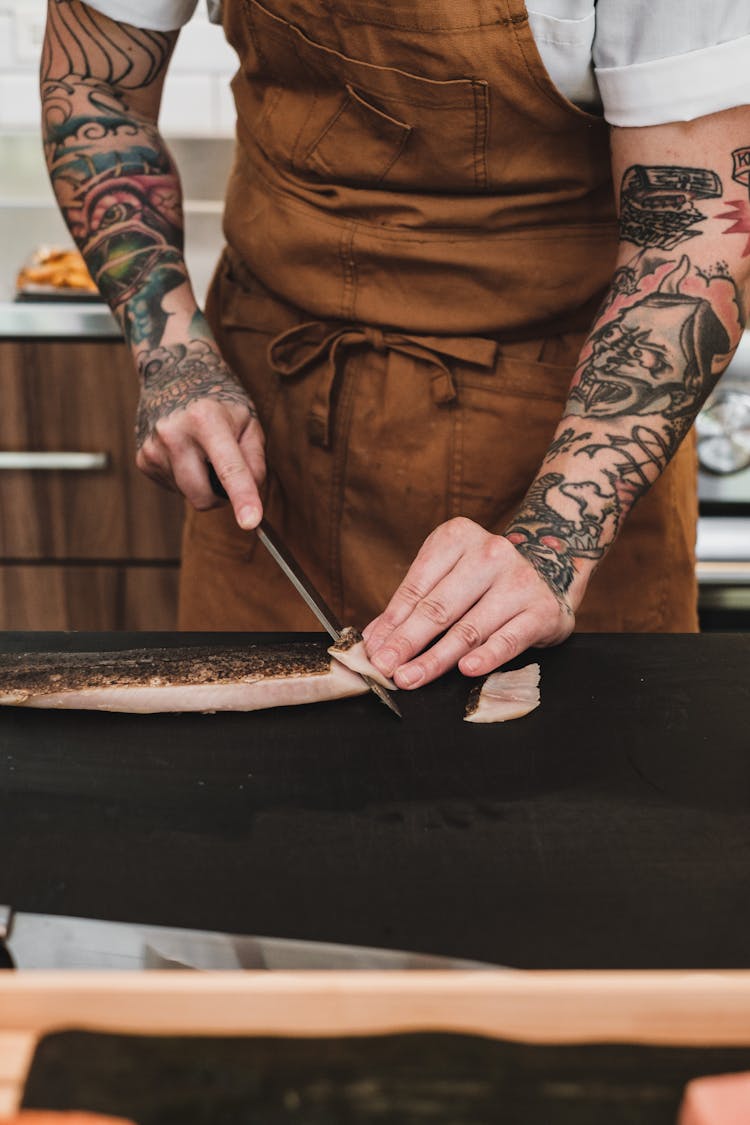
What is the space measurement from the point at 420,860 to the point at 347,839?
55mm

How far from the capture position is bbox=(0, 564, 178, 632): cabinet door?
7.59 feet

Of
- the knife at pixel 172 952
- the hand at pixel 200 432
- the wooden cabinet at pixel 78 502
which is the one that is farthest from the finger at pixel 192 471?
the wooden cabinet at pixel 78 502

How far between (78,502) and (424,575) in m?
1.38

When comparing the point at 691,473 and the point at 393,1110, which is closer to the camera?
the point at 393,1110

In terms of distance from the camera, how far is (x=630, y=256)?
1.18 meters

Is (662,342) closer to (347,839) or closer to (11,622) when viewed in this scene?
(347,839)

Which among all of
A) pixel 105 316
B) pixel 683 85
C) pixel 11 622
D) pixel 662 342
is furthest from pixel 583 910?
pixel 11 622

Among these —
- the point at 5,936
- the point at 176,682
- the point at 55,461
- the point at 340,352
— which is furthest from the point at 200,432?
the point at 55,461

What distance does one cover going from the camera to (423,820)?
31.5 inches

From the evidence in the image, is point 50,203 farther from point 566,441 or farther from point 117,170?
point 566,441

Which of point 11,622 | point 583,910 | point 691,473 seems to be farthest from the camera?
point 11,622

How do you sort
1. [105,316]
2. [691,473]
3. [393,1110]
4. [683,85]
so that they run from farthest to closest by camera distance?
[105,316] → [691,473] → [683,85] → [393,1110]

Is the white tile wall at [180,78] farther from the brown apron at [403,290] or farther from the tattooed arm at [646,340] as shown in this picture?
the tattooed arm at [646,340]

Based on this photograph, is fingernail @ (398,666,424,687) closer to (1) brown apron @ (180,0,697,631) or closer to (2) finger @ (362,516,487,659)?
(2) finger @ (362,516,487,659)
